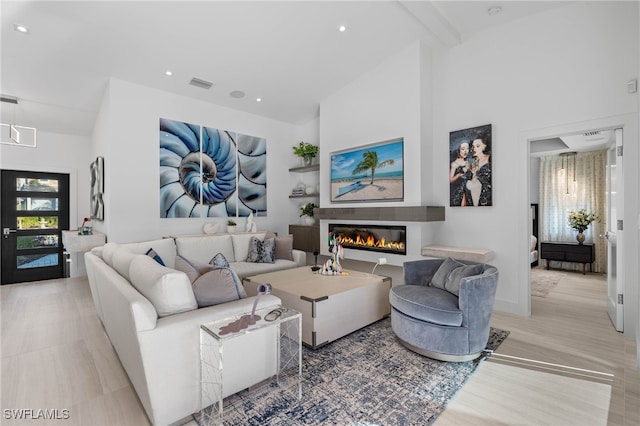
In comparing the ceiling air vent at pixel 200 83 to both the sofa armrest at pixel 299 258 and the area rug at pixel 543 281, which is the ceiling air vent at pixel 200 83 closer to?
the sofa armrest at pixel 299 258

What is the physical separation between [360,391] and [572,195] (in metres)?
6.69

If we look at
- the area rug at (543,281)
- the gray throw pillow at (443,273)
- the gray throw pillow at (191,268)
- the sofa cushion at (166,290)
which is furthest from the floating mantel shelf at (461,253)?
the sofa cushion at (166,290)

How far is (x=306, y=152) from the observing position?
6105 millimetres

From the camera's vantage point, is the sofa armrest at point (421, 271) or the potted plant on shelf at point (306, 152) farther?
the potted plant on shelf at point (306, 152)

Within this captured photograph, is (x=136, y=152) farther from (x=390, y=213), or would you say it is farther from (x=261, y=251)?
(x=390, y=213)

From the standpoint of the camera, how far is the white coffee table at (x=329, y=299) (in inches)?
108

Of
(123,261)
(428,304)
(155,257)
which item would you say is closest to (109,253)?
(155,257)

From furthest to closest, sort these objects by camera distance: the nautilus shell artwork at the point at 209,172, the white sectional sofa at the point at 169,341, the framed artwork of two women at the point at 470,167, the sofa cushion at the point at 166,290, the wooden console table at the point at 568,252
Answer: the wooden console table at the point at 568,252, the nautilus shell artwork at the point at 209,172, the framed artwork of two women at the point at 470,167, the sofa cushion at the point at 166,290, the white sectional sofa at the point at 169,341

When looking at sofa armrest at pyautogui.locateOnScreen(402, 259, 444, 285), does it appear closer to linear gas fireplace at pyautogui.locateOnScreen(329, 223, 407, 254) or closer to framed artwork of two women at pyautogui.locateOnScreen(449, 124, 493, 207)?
linear gas fireplace at pyautogui.locateOnScreen(329, 223, 407, 254)

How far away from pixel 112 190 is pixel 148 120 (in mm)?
1167

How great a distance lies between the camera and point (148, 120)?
4645 mm

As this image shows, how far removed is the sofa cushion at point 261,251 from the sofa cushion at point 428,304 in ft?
7.76

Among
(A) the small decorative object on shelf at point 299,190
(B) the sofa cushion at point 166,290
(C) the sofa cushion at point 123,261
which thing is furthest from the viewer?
(A) the small decorative object on shelf at point 299,190

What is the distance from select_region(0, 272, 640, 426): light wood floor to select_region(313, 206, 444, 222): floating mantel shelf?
146 centimetres
